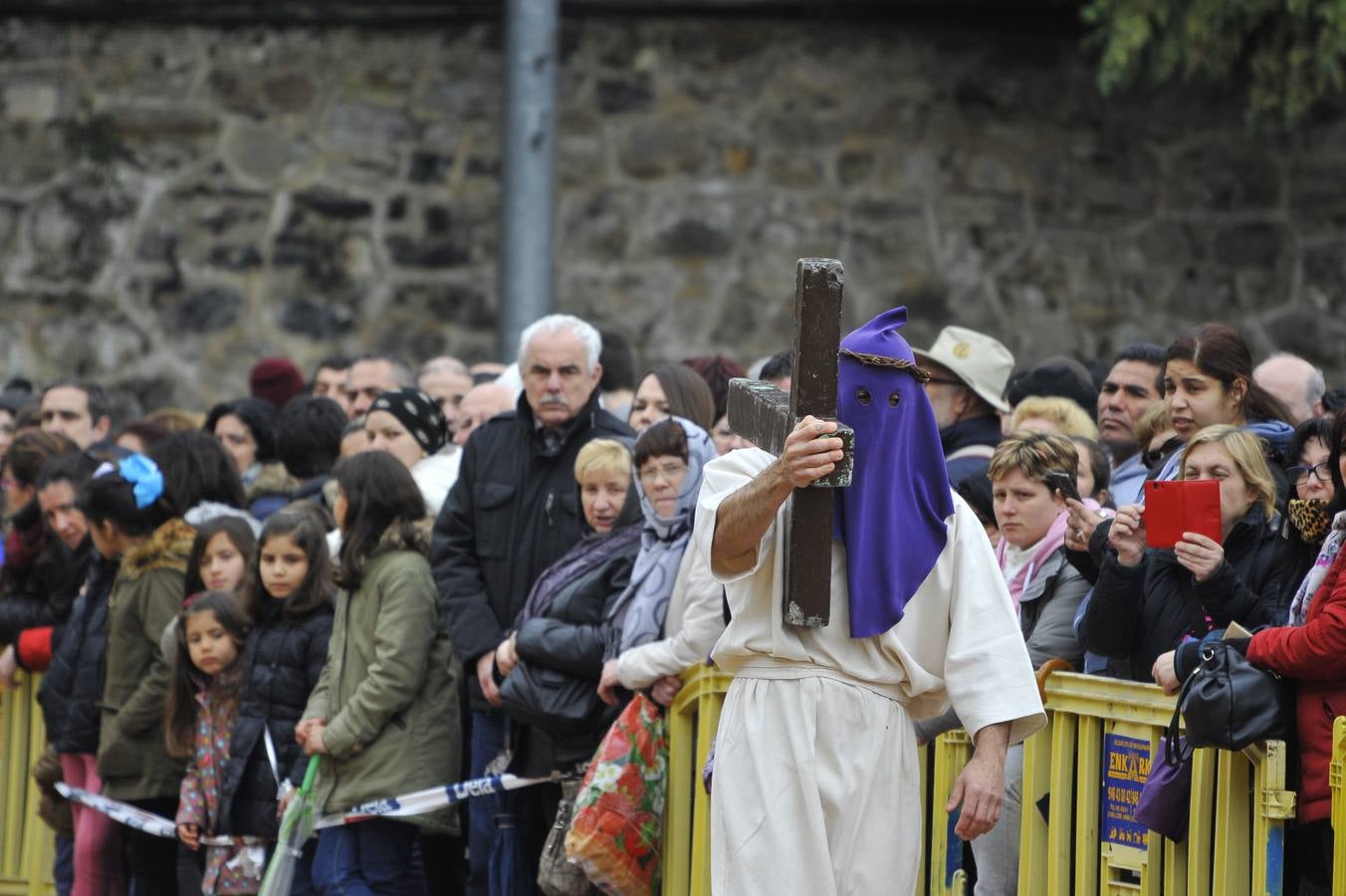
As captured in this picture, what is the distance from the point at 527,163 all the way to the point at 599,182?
2.09 ft

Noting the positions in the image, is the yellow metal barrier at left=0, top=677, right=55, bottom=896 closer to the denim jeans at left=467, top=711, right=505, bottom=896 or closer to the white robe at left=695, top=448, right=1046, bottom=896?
the denim jeans at left=467, top=711, right=505, bottom=896

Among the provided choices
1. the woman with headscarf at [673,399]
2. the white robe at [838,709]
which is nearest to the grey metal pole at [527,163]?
the woman with headscarf at [673,399]

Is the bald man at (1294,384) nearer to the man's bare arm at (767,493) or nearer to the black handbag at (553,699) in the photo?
the black handbag at (553,699)

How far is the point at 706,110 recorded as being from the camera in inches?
454

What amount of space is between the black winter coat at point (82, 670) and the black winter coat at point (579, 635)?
7.13 feet

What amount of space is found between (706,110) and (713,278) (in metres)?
0.99

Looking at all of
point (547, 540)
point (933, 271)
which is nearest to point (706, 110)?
point (933, 271)

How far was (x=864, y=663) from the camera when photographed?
431 cm

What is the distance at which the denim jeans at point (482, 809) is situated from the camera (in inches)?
253

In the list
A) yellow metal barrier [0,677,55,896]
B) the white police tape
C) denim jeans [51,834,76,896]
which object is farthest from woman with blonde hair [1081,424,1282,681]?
yellow metal barrier [0,677,55,896]

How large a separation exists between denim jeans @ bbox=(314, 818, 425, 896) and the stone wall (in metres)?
5.32

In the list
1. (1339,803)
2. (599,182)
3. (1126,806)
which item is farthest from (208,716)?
(599,182)

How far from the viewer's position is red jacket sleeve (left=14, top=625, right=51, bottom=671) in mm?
8062

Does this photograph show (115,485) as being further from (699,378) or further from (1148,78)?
(1148,78)
